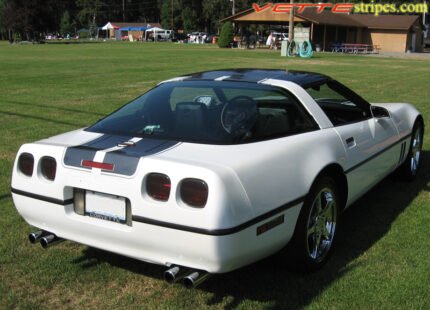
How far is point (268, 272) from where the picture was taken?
3.62 m

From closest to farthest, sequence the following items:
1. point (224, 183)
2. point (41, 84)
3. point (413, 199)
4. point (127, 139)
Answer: point (224, 183) → point (127, 139) → point (413, 199) → point (41, 84)

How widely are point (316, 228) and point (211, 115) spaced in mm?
1073

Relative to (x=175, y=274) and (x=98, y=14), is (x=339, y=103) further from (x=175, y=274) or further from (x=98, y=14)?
(x=98, y=14)

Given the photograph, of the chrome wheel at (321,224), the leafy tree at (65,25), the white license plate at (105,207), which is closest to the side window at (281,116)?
the chrome wheel at (321,224)

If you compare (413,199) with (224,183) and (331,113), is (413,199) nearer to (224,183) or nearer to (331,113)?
(331,113)

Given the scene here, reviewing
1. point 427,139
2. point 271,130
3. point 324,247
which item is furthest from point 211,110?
point 427,139

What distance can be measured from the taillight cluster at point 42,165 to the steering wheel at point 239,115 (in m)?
1.12

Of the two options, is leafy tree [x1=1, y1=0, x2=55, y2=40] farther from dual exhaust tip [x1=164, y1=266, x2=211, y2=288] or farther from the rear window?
dual exhaust tip [x1=164, y1=266, x2=211, y2=288]

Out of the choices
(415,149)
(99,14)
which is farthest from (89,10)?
(415,149)

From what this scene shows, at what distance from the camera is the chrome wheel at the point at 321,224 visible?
3.53 metres

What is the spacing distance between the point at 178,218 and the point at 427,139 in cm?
618

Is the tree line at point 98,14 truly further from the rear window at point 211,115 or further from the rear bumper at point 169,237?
the rear bumper at point 169,237

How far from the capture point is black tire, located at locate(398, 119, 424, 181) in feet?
18.6

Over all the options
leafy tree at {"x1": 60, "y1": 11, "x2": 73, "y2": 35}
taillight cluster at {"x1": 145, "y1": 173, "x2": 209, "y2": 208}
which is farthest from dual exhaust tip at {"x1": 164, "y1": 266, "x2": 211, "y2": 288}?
leafy tree at {"x1": 60, "y1": 11, "x2": 73, "y2": 35}
